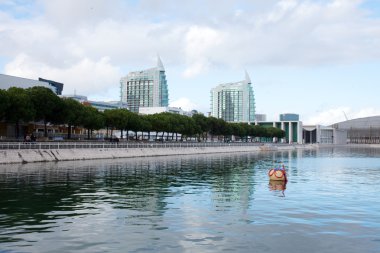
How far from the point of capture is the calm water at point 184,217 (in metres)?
20.5

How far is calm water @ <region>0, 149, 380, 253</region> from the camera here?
20.5 m

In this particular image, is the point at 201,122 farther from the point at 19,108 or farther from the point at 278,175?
the point at 278,175

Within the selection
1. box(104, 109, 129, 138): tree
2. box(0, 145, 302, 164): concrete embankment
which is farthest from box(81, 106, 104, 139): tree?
box(0, 145, 302, 164): concrete embankment

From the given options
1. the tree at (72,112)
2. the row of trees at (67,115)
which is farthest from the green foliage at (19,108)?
the tree at (72,112)

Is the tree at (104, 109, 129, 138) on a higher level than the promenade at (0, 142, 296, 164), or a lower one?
higher

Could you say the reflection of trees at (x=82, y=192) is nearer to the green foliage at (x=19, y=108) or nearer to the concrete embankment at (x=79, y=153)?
the concrete embankment at (x=79, y=153)

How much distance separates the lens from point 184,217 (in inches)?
1072

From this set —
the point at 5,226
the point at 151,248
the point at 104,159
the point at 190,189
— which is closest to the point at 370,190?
the point at 190,189

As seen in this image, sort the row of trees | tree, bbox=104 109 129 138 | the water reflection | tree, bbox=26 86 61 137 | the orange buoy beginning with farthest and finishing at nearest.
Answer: tree, bbox=104 109 129 138
tree, bbox=26 86 61 137
the row of trees
the orange buoy
the water reflection

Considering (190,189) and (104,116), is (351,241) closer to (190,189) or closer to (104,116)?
(190,189)

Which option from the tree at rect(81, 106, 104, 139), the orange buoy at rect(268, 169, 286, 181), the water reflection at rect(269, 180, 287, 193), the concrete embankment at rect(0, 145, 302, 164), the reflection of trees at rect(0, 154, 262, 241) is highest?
the tree at rect(81, 106, 104, 139)

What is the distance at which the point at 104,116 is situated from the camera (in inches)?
4855

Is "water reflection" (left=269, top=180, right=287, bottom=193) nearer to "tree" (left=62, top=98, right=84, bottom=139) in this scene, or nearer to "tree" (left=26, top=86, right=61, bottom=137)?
"tree" (left=26, top=86, right=61, bottom=137)

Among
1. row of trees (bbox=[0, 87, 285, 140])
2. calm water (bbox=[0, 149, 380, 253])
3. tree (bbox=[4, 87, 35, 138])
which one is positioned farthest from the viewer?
row of trees (bbox=[0, 87, 285, 140])
